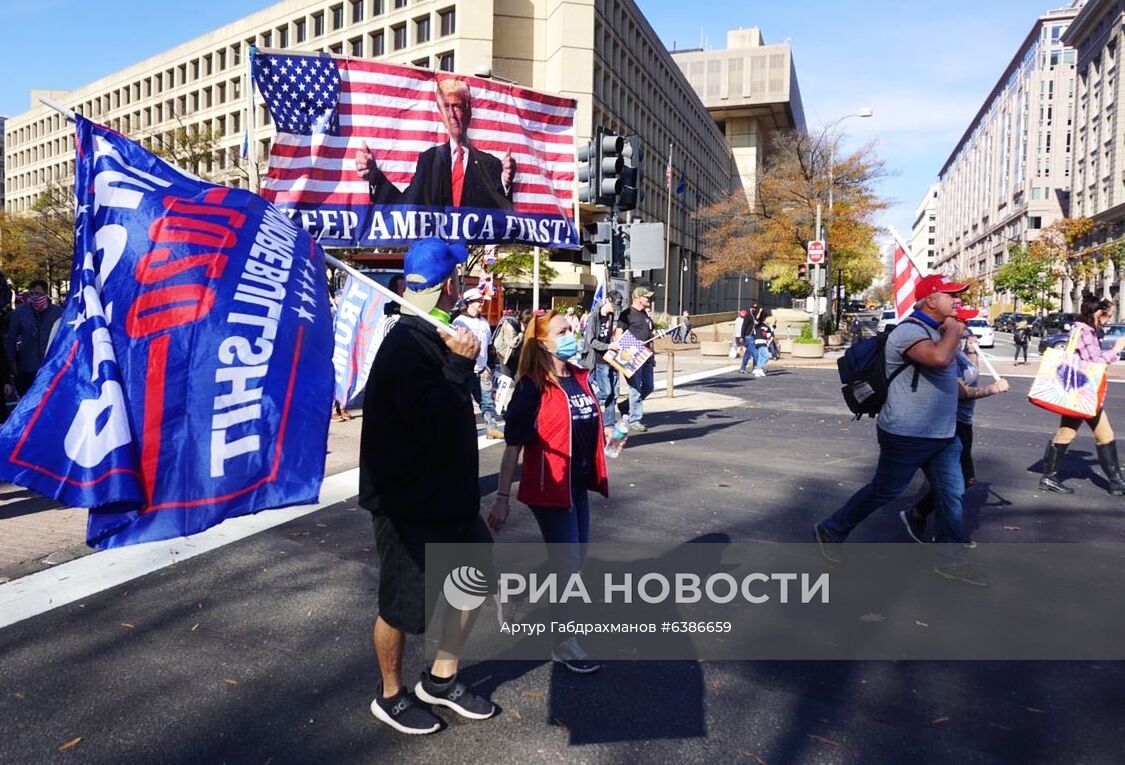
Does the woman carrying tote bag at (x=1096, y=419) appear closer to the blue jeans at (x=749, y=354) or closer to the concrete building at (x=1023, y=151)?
the blue jeans at (x=749, y=354)

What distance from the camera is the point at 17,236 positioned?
52.6 meters

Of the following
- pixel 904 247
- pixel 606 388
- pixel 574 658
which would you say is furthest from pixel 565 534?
pixel 606 388

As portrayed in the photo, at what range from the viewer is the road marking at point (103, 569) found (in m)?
4.63

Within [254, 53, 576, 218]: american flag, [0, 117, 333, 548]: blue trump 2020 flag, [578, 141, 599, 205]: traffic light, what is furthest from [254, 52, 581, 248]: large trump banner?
[0, 117, 333, 548]: blue trump 2020 flag

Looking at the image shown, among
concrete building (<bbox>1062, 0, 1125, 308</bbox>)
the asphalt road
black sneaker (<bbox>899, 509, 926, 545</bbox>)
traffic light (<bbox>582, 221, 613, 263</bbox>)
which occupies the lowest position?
the asphalt road

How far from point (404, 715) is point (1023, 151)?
116m

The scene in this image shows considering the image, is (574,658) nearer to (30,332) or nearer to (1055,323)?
(30,332)

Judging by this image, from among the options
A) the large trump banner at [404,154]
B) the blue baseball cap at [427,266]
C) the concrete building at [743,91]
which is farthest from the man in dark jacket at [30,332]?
the concrete building at [743,91]

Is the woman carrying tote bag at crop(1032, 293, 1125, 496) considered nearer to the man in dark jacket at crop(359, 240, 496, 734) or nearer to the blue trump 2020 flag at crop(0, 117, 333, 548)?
the man in dark jacket at crop(359, 240, 496, 734)

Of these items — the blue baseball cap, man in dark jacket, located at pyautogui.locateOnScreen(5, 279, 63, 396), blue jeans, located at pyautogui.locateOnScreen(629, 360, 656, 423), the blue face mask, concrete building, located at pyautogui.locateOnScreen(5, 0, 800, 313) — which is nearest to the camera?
the blue baseball cap

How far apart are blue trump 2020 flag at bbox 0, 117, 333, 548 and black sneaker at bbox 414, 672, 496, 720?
3.29ft

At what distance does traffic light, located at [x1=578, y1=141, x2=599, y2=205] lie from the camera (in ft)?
33.1

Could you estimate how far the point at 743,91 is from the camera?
297 feet

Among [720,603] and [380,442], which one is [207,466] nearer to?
[380,442]
